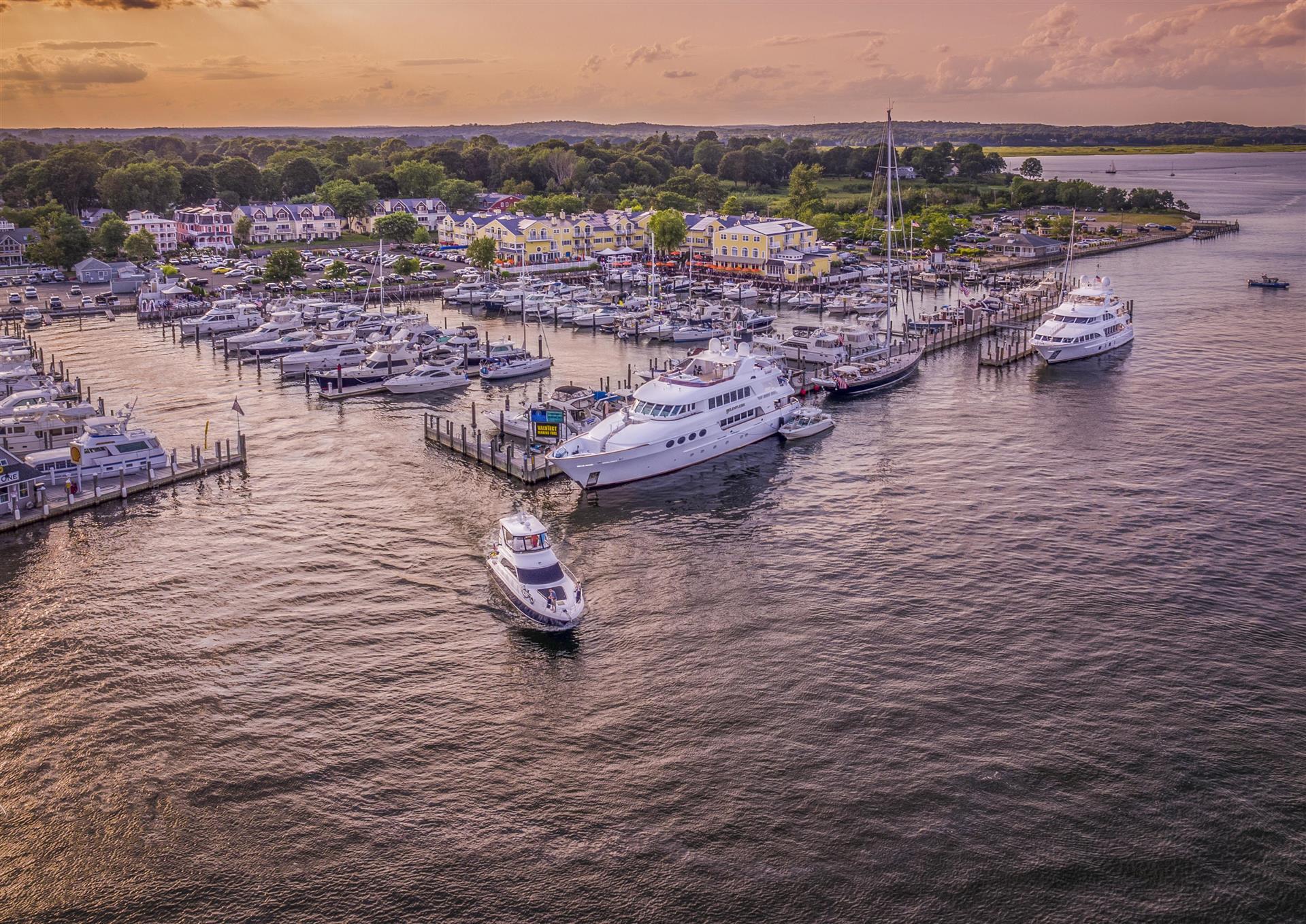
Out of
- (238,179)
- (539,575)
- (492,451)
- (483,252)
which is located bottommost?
(539,575)

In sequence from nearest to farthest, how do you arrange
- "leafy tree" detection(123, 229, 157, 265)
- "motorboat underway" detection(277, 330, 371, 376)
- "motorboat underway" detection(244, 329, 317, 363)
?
"motorboat underway" detection(277, 330, 371, 376)
"motorboat underway" detection(244, 329, 317, 363)
"leafy tree" detection(123, 229, 157, 265)

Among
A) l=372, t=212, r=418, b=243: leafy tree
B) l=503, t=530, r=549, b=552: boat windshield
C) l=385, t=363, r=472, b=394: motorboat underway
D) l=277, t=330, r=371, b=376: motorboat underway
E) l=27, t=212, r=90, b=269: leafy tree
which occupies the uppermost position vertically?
l=372, t=212, r=418, b=243: leafy tree

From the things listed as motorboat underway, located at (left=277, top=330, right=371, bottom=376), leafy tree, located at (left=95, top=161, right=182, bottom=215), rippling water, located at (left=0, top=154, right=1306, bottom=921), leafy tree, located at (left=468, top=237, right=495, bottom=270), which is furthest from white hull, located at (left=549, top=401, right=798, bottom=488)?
leafy tree, located at (left=95, top=161, right=182, bottom=215)

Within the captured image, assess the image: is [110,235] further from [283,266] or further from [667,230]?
[667,230]

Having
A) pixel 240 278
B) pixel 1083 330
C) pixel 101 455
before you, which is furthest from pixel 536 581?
pixel 240 278

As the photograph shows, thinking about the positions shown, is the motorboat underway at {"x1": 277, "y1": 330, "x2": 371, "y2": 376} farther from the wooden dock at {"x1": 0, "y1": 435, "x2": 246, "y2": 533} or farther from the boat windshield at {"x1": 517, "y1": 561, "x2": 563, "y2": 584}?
the boat windshield at {"x1": 517, "y1": 561, "x2": 563, "y2": 584}

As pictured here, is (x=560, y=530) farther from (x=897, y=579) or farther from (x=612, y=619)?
(x=897, y=579)

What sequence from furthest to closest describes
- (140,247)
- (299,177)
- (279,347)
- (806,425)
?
1. (299,177)
2. (140,247)
3. (279,347)
4. (806,425)
